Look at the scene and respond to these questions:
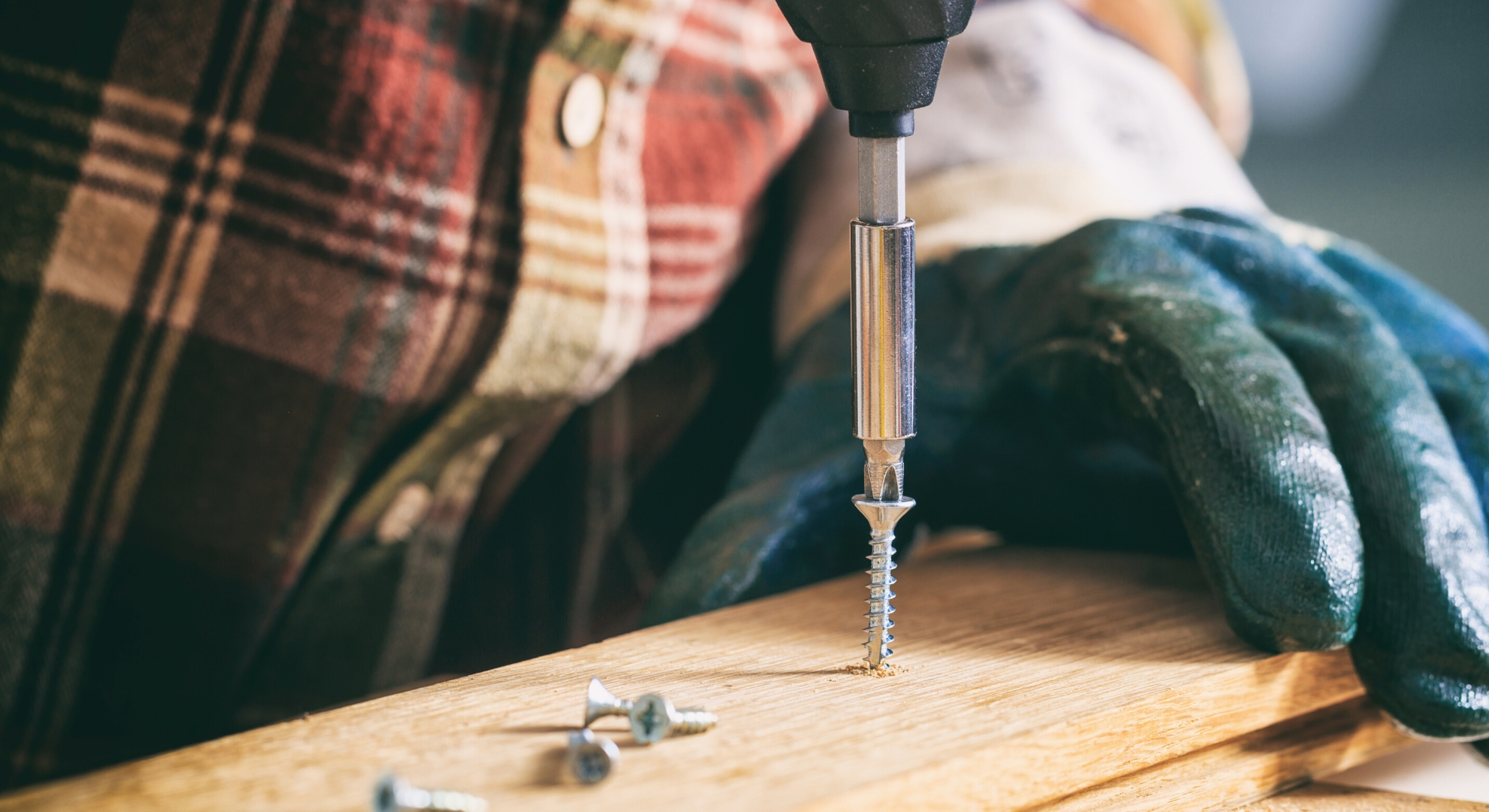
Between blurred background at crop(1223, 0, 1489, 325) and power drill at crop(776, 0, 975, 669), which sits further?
blurred background at crop(1223, 0, 1489, 325)

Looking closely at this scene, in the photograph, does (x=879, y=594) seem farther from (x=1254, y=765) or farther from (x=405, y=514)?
(x=405, y=514)

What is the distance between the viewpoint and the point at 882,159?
11.8 inches

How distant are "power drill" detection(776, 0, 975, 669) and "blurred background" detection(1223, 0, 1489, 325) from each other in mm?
1190

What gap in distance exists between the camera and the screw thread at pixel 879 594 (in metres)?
0.33

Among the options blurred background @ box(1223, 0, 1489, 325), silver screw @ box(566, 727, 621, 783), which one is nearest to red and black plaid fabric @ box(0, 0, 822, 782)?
silver screw @ box(566, 727, 621, 783)

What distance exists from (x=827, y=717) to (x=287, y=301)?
0.90 feet

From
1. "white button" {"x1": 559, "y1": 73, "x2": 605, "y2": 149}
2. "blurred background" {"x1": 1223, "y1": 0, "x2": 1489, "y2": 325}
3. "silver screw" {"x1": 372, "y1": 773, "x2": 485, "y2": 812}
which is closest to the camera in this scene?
"silver screw" {"x1": 372, "y1": 773, "x2": 485, "y2": 812}

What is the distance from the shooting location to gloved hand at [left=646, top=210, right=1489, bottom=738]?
35 cm

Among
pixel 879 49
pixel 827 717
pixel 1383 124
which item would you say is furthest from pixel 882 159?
pixel 1383 124

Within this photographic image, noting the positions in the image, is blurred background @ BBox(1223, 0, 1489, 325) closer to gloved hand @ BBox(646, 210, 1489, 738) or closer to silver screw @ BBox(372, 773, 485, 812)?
gloved hand @ BBox(646, 210, 1489, 738)

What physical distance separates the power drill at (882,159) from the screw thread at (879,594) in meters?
0.01

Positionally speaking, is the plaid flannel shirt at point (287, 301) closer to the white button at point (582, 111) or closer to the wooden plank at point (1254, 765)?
the white button at point (582, 111)

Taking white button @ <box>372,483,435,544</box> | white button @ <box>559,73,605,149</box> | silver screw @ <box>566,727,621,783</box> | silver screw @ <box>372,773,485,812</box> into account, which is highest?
white button @ <box>559,73,605,149</box>

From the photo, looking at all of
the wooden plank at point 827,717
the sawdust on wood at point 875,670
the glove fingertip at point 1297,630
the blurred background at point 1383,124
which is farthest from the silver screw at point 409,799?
the blurred background at point 1383,124
